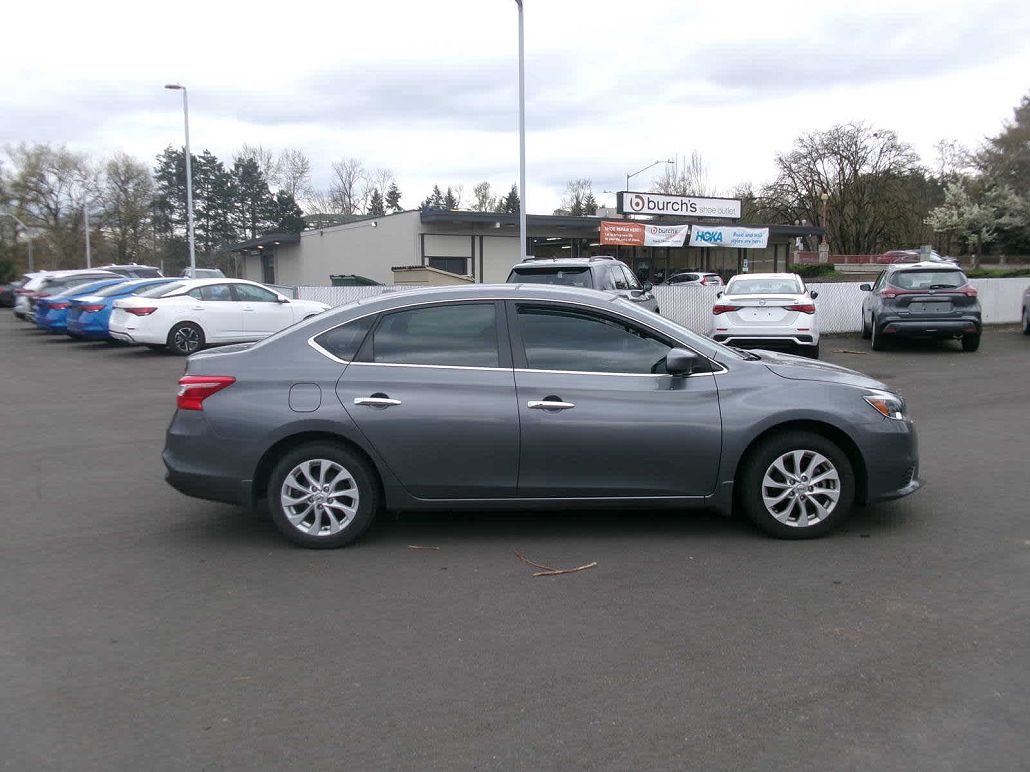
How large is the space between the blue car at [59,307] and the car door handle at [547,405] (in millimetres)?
18956

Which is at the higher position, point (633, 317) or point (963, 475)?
point (633, 317)

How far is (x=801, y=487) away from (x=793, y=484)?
5cm

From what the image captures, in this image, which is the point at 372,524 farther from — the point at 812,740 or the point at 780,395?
the point at 812,740

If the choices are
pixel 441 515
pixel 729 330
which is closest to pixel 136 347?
pixel 729 330

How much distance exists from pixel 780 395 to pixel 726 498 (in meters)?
0.73

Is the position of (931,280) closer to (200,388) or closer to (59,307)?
(200,388)

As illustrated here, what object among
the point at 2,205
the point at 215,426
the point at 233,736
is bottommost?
the point at 233,736

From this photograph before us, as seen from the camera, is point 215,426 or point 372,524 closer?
point 215,426

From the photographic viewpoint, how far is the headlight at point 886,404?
5957 mm

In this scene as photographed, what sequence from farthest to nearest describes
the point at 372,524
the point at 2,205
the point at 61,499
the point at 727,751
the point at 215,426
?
the point at 2,205 → the point at 61,499 → the point at 372,524 → the point at 215,426 → the point at 727,751

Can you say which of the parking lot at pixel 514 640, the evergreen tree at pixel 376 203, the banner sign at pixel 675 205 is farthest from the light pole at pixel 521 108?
the evergreen tree at pixel 376 203

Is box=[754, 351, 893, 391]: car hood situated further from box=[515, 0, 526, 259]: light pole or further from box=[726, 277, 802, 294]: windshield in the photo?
box=[515, 0, 526, 259]: light pole

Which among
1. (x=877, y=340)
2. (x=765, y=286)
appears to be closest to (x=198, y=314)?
(x=765, y=286)

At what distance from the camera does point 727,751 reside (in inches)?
134
